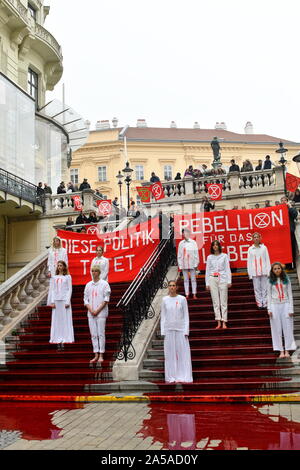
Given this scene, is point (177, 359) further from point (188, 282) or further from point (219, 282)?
point (188, 282)

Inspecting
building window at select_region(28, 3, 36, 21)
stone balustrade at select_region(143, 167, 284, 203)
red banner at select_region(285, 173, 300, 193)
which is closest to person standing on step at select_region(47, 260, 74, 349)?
red banner at select_region(285, 173, 300, 193)

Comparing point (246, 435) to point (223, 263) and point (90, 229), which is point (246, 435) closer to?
point (223, 263)

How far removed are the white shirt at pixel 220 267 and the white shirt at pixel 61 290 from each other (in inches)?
121

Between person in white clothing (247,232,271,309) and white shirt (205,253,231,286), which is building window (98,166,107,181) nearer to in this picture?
person in white clothing (247,232,271,309)

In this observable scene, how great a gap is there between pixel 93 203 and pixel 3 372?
13.8 metres

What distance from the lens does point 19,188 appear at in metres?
22.2

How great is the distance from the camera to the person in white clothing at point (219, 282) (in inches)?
379

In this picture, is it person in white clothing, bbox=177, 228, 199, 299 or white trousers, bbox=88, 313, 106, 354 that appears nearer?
white trousers, bbox=88, 313, 106, 354

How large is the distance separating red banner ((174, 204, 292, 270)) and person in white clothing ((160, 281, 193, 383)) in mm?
4730

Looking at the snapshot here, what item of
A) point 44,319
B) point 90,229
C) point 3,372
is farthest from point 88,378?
point 90,229

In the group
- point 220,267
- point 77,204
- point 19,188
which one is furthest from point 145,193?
point 220,267

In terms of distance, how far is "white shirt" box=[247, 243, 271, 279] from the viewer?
10258 millimetres

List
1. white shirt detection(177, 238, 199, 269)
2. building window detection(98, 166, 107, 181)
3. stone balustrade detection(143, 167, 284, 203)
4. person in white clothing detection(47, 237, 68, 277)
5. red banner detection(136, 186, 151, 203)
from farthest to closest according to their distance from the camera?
building window detection(98, 166, 107, 181), red banner detection(136, 186, 151, 203), stone balustrade detection(143, 167, 284, 203), person in white clothing detection(47, 237, 68, 277), white shirt detection(177, 238, 199, 269)

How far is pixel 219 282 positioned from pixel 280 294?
5.32ft
